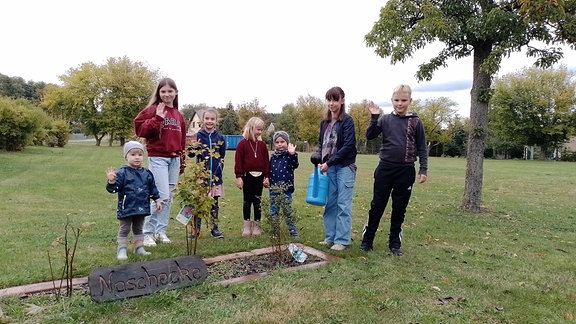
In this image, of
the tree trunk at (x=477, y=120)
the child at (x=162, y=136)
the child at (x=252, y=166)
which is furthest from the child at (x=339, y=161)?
the tree trunk at (x=477, y=120)

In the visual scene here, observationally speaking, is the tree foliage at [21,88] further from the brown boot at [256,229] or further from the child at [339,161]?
the child at [339,161]

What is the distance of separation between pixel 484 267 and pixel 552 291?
31.0 inches

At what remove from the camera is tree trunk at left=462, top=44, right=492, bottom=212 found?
26.4 feet

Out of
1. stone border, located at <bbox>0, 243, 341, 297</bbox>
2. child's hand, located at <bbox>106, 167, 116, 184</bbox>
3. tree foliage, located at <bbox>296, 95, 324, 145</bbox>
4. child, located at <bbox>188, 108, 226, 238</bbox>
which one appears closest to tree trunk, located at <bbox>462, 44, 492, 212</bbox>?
stone border, located at <bbox>0, 243, 341, 297</bbox>

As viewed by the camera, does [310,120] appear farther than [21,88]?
No

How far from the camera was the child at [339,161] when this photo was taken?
5066 mm

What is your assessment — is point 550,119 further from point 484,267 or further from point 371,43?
point 484,267

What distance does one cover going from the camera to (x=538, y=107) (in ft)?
147

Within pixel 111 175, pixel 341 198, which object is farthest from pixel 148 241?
pixel 341 198

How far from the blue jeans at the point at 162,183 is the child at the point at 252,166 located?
34.2 inches

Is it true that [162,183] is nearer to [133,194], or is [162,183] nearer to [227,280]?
[133,194]

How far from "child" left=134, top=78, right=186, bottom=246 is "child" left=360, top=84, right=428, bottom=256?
2.37m

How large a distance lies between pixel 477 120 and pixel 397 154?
4.13 metres

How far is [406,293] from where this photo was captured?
3744mm
